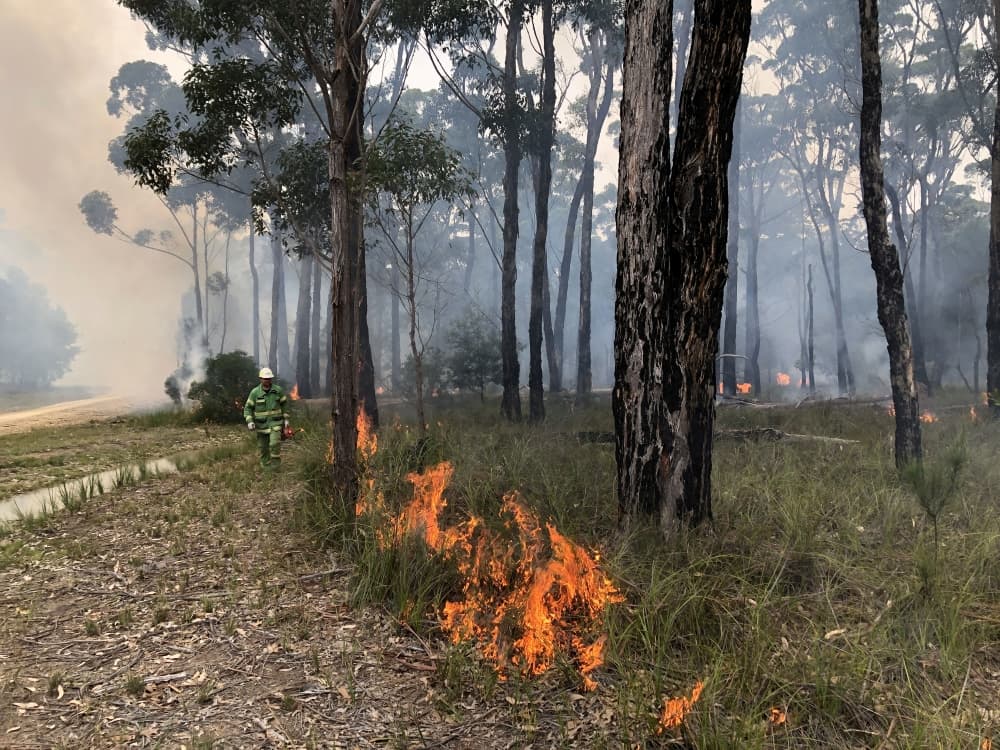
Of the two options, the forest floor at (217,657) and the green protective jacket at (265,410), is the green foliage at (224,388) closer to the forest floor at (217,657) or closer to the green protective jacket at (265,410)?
the green protective jacket at (265,410)

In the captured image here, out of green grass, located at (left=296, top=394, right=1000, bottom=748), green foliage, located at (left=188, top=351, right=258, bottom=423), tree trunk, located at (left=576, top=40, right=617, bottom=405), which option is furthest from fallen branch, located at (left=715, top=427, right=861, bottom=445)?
green foliage, located at (left=188, top=351, right=258, bottom=423)

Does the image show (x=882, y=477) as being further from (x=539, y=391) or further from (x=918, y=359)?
(x=918, y=359)

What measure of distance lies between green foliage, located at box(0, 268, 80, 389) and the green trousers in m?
41.8

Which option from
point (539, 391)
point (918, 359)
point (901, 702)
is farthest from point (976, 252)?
point (901, 702)

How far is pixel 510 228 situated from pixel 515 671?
1157cm

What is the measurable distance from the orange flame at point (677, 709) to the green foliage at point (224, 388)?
1373 centimetres

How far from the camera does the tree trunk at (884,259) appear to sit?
686 cm

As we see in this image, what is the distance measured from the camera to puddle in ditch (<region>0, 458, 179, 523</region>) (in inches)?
246

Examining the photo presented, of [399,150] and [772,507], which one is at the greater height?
[399,150]

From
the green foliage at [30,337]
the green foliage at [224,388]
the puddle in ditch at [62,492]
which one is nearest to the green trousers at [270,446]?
Result: the puddle in ditch at [62,492]

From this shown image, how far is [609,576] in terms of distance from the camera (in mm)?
3801

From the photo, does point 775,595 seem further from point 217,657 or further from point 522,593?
point 217,657

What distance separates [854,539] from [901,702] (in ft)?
5.38

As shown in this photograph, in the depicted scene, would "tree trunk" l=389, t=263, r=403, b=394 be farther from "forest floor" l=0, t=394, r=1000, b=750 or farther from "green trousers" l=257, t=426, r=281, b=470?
"forest floor" l=0, t=394, r=1000, b=750
